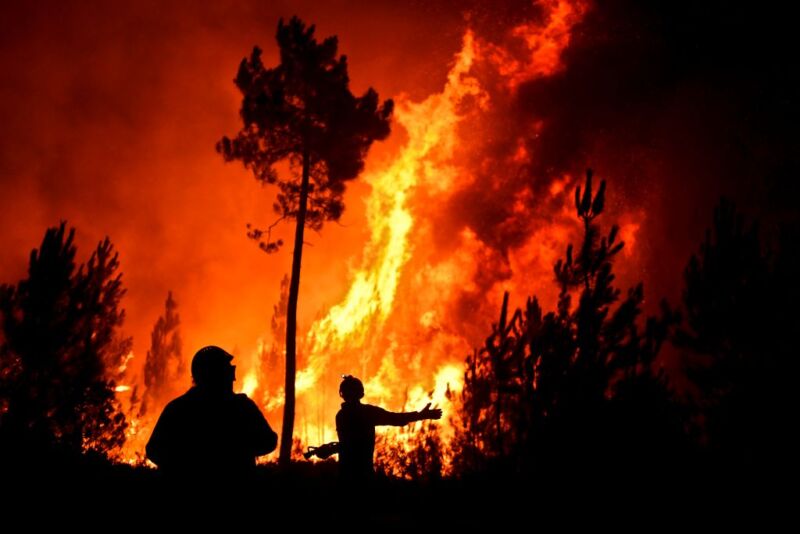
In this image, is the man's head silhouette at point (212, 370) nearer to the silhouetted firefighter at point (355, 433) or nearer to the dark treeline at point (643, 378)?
the silhouetted firefighter at point (355, 433)

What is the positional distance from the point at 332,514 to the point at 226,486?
7.51ft

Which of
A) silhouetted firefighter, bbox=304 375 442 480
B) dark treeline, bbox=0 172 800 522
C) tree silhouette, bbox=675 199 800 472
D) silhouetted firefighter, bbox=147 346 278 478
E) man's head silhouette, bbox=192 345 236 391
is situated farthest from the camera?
tree silhouette, bbox=675 199 800 472

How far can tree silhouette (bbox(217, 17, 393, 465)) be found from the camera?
15438 mm

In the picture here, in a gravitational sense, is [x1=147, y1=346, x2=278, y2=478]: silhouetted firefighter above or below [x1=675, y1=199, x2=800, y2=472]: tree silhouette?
below

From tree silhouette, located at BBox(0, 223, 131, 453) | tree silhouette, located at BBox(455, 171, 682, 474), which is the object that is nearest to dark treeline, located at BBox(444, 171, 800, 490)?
tree silhouette, located at BBox(455, 171, 682, 474)

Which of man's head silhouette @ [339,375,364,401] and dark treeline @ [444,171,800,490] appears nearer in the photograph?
man's head silhouette @ [339,375,364,401]

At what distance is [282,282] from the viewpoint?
7175 cm

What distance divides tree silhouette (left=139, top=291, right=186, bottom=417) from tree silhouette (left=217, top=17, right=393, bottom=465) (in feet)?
202

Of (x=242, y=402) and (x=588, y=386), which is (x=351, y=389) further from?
(x=588, y=386)

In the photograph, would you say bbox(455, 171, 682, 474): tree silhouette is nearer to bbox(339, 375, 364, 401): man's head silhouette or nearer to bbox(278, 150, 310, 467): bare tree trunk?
bbox(339, 375, 364, 401): man's head silhouette

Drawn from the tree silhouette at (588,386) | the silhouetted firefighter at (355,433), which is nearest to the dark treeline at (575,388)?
the tree silhouette at (588,386)

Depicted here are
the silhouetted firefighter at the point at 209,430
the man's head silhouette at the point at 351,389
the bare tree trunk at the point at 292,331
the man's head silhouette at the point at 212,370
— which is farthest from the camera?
the bare tree trunk at the point at 292,331

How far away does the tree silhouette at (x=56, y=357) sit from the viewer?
38.7 feet

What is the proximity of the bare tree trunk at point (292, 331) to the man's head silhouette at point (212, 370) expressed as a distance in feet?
34.6
